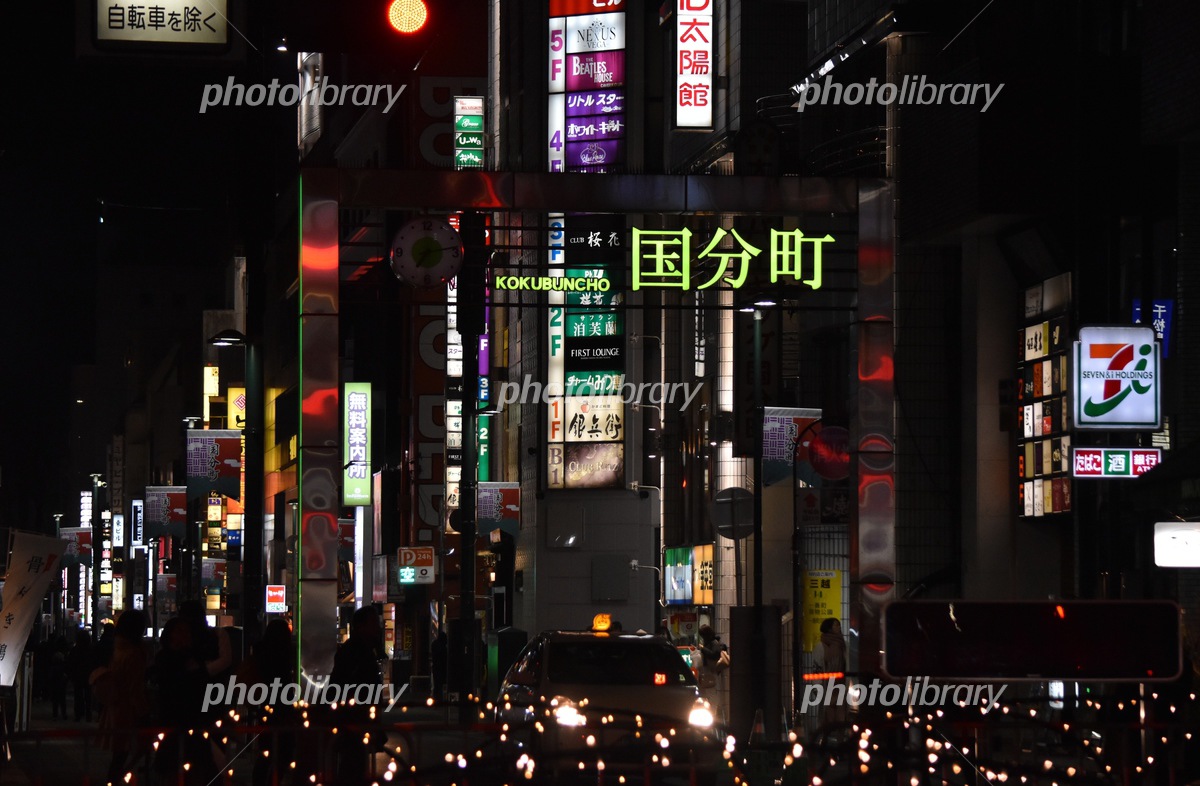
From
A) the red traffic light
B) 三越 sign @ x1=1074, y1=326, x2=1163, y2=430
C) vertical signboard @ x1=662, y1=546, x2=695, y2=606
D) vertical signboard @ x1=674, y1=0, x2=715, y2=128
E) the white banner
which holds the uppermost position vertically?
vertical signboard @ x1=674, y1=0, x2=715, y2=128

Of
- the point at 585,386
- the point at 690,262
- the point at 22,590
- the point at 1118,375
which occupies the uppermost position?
the point at 690,262

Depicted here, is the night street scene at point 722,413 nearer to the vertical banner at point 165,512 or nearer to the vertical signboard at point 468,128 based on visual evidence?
the vertical signboard at point 468,128

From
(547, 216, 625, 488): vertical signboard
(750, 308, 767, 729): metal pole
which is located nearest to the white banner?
(750, 308, 767, 729): metal pole

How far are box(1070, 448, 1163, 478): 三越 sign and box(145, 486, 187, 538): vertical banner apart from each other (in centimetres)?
4728

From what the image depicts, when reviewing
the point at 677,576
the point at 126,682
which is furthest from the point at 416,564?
the point at 126,682

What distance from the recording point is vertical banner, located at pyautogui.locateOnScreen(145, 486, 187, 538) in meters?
63.7

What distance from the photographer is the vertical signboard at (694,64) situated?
3803 cm

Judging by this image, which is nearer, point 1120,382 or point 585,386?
point 1120,382

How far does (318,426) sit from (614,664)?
4043mm

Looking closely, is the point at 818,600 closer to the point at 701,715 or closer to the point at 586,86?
the point at 586,86

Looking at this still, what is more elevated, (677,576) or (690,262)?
(690,262)

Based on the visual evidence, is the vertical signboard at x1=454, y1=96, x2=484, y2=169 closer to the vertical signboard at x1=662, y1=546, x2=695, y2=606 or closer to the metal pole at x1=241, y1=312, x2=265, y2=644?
the vertical signboard at x1=662, y1=546, x2=695, y2=606

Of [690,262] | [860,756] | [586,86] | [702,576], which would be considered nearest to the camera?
[860,756]

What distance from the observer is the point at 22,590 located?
17875 mm
